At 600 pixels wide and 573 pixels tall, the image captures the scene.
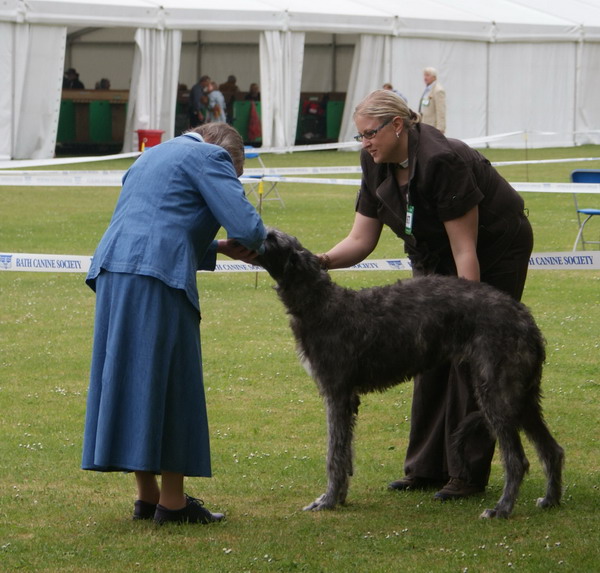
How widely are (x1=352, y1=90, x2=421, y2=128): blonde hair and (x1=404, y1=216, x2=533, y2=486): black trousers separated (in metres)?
0.79

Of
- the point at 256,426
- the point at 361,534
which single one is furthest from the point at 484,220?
the point at 256,426

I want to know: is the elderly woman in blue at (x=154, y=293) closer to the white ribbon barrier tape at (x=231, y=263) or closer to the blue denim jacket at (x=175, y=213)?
the blue denim jacket at (x=175, y=213)

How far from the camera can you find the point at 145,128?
25688 millimetres

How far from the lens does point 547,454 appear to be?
17.5 ft

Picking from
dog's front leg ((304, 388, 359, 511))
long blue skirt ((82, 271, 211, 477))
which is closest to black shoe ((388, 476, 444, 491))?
dog's front leg ((304, 388, 359, 511))

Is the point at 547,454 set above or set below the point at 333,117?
below

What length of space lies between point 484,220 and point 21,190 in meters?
17.1

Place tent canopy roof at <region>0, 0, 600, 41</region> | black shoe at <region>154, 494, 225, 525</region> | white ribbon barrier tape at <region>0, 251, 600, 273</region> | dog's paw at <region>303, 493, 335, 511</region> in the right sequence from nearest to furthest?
1. black shoe at <region>154, 494, 225, 525</region>
2. dog's paw at <region>303, 493, 335, 511</region>
3. white ribbon barrier tape at <region>0, 251, 600, 273</region>
4. tent canopy roof at <region>0, 0, 600, 41</region>

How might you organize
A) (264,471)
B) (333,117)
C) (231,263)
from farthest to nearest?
(333,117) < (231,263) < (264,471)

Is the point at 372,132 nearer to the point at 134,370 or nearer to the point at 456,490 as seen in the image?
the point at 134,370

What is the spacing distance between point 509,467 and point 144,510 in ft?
5.42

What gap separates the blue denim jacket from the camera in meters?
4.64

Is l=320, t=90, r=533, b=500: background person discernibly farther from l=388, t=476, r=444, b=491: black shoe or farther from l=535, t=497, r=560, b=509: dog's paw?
l=535, t=497, r=560, b=509: dog's paw

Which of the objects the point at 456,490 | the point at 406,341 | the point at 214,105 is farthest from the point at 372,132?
the point at 214,105
